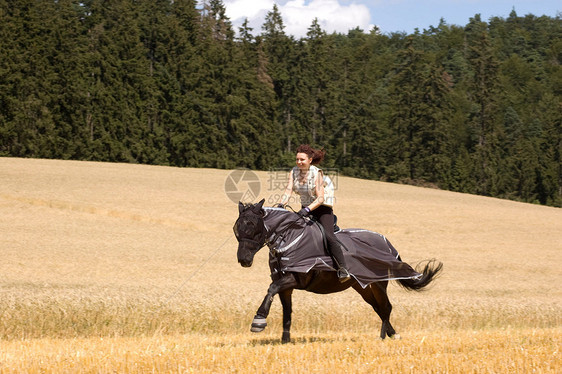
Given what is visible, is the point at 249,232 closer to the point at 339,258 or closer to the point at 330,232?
the point at 330,232

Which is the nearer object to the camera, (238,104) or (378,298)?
(378,298)

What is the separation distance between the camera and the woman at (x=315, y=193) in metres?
10.2

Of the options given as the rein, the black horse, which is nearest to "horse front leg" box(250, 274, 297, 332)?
the black horse

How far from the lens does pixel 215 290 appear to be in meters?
18.6

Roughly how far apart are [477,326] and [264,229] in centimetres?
768

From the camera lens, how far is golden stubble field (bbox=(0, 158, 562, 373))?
920 cm

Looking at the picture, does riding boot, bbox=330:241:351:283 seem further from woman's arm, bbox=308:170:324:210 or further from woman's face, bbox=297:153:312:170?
woman's face, bbox=297:153:312:170

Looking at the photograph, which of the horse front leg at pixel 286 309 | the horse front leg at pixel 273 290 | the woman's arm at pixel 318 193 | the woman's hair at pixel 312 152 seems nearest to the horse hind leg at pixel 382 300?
the horse front leg at pixel 286 309

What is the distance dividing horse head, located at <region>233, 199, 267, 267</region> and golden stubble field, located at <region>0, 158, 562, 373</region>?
1264 millimetres

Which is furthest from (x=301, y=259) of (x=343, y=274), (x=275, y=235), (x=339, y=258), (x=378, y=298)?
(x=378, y=298)

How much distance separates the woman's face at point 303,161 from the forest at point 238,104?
66508mm

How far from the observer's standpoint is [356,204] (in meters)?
42.5

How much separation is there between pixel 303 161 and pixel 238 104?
77.5 meters

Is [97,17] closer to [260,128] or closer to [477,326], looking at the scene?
[260,128]
